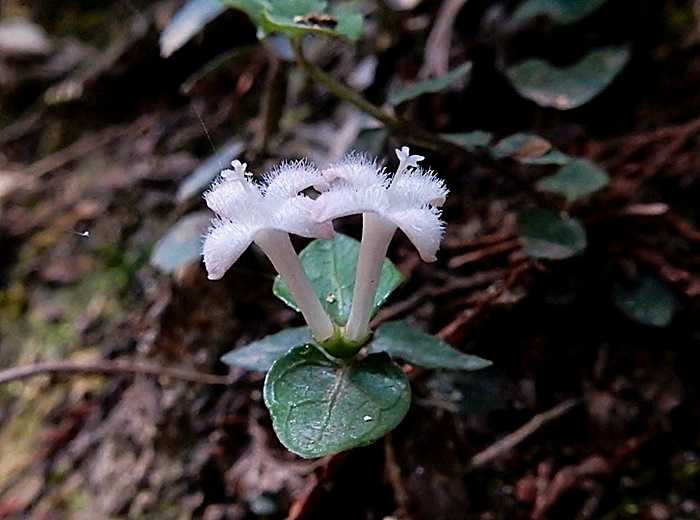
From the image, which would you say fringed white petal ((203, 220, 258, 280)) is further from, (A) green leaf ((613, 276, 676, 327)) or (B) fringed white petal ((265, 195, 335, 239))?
(A) green leaf ((613, 276, 676, 327))

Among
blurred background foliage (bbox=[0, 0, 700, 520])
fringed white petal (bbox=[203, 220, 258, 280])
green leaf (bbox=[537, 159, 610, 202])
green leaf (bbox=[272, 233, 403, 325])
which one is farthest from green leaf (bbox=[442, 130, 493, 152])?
fringed white petal (bbox=[203, 220, 258, 280])

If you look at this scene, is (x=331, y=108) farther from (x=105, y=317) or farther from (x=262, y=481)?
(x=262, y=481)

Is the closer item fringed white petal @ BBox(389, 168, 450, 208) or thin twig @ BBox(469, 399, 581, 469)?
fringed white petal @ BBox(389, 168, 450, 208)

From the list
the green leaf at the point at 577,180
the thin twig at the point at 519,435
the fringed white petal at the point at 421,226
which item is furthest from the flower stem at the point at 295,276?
the green leaf at the point at 577,180

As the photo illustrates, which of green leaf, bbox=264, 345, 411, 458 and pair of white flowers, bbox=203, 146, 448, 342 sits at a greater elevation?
pair of white flowers, bbox=203, 146, 448, 342

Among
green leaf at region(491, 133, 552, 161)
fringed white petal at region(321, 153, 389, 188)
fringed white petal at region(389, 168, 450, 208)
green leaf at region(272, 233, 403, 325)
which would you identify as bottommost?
green leaf at region(491, 133, 552, 161)

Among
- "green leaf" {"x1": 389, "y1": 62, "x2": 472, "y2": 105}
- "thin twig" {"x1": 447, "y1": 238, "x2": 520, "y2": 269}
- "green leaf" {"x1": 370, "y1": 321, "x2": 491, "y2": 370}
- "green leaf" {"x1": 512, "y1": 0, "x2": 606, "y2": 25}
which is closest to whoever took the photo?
"green leaf" {"x1": 370, "y1": 321, "x2": 491, "y2": 370}

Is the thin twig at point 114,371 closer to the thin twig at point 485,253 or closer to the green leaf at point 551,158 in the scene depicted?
the thin twig at point 485,253

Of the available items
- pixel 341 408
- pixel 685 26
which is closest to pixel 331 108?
pixel 685 26
